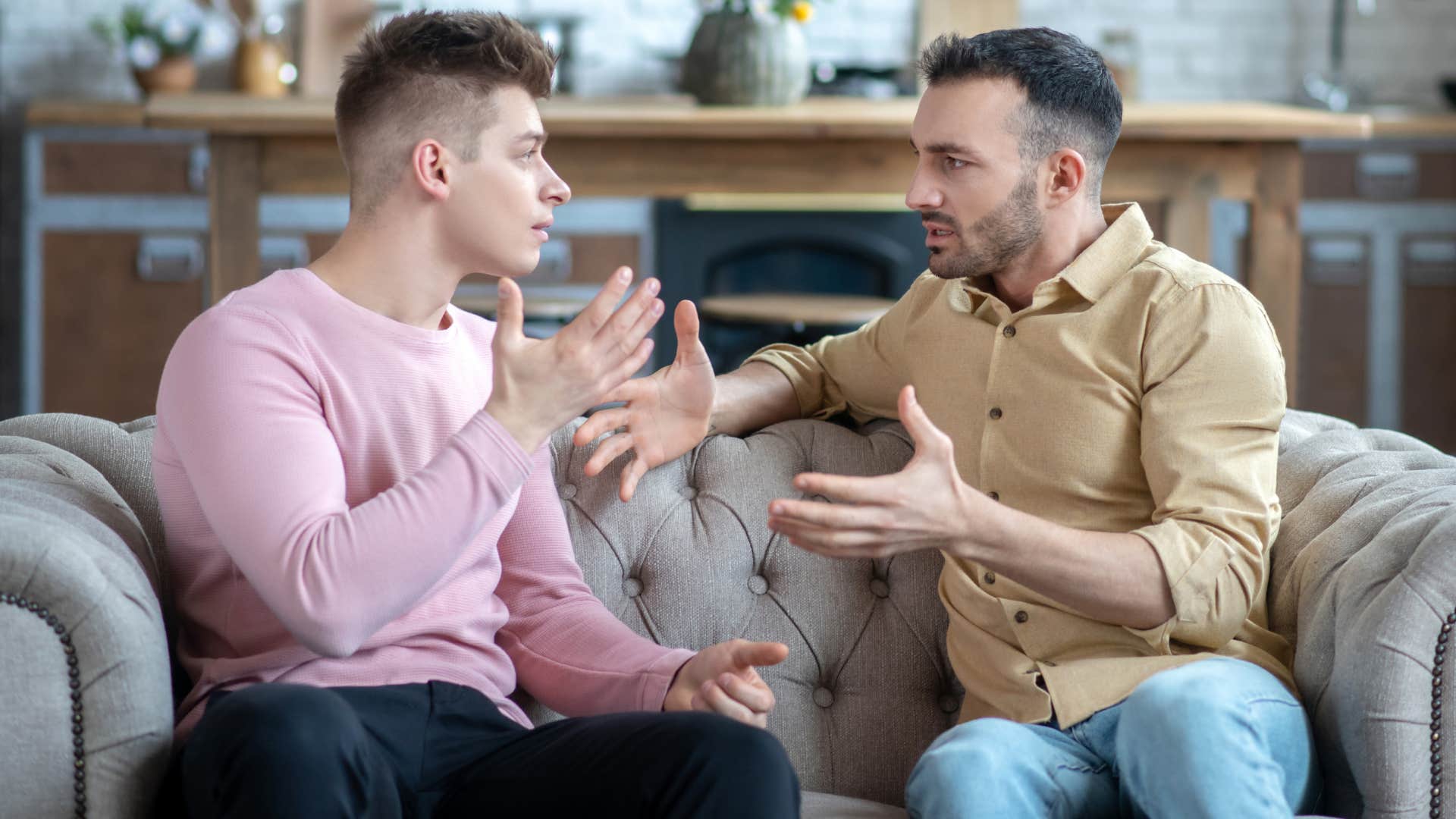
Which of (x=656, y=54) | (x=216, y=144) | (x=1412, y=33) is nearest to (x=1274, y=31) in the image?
(x=1412, y=33)

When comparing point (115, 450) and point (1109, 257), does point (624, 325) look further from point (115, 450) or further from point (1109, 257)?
point (115, 450)

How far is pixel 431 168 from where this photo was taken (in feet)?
4.91

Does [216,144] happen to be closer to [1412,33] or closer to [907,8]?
[907,8]

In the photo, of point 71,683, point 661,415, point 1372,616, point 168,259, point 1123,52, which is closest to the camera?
point 71,683

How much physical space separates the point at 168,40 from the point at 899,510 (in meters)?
3.97


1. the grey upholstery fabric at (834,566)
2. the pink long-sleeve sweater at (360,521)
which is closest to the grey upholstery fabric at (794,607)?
the grey upholstery fabric at (834,566)

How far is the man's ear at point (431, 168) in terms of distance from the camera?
149 centimetres

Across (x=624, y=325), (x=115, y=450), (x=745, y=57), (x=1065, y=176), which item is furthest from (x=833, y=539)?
(x=745, y=57)

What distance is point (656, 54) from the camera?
5062mm

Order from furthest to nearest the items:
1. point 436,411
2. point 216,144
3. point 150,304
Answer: point 150,304 < point 216,144 < point 436,411

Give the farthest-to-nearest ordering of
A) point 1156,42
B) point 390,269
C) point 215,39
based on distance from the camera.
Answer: point 1156,42
point 215,39
point 390,269

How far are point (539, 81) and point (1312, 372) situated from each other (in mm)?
3609

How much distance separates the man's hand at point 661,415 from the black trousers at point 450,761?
0.34m

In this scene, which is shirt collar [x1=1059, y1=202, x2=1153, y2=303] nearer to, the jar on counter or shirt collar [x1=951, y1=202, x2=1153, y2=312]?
shirt collar [x1=951, y1=202, x2=1153, y2=312]
